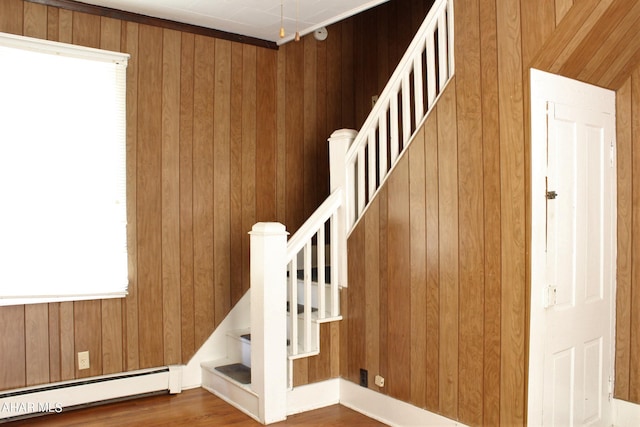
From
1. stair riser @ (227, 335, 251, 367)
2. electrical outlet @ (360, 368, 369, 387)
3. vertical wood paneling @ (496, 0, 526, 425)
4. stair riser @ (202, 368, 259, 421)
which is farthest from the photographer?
stair riser @ (227, 335, 251, 367)

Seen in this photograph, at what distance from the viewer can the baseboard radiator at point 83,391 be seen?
3.47 meters

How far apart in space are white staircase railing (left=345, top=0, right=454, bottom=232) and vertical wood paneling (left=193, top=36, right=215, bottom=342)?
1.14m

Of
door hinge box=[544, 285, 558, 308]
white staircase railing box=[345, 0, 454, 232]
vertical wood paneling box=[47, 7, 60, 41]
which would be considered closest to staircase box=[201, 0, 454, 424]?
white staircase railing box=[345, 0, 454, 232]

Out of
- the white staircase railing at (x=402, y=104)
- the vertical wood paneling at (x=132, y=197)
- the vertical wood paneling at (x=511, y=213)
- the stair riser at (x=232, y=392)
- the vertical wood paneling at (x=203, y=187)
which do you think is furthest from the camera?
the vertical wood paneling at (x=203, y=187)

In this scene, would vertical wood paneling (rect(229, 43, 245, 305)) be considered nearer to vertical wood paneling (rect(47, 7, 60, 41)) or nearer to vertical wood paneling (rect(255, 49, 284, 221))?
vertical wood paneling (rect(255, 49, 284, 221))

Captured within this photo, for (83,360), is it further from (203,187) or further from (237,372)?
(203,187)

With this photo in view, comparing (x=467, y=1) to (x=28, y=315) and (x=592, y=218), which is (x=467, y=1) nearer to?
(x=592, y=218)

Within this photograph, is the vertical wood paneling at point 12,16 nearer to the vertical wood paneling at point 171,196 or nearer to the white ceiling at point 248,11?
the white ceiling at point 248,11

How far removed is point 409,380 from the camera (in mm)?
3357

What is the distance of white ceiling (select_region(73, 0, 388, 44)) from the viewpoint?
145 inches

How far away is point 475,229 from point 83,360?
265cm

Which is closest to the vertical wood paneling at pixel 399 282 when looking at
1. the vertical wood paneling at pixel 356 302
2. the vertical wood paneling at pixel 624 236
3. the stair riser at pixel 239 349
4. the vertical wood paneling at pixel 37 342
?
the vertical wood paneling at pixel 356 302

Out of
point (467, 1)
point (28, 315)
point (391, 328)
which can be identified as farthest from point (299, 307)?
point (467, 1)

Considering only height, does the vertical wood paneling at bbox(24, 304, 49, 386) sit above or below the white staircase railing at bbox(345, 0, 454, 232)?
below
